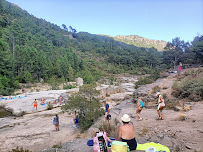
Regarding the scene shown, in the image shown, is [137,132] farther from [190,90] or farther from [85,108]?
[190,90]

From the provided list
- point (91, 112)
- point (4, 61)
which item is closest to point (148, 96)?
point (91, 112)

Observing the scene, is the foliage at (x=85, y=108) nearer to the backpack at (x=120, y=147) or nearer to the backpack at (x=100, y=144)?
the backpack at (x=100, y=144)

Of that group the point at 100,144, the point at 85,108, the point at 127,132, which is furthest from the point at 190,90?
the point at 100,144

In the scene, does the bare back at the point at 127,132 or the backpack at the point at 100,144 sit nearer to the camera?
the backpack at the point at 100,144

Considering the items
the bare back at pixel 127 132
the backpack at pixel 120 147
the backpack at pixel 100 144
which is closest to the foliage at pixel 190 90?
the bare back at pixel 127 132

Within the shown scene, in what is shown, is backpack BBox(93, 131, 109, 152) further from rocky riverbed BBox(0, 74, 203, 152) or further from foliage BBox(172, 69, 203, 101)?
foliage BBox(172, 69, 203, 101)

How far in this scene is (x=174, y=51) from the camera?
4041cm

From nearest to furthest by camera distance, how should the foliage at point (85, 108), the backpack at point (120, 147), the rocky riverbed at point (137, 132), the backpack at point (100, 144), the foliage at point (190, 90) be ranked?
the backpack at point (120, 147) < the backpack at point (100, 144) < the rocky riverbed at point (137, 132) < the foliage at point (190, 90) < the foliage at point (85, 108)

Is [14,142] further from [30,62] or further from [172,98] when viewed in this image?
[30,62]

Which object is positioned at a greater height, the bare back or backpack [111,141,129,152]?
the bare back

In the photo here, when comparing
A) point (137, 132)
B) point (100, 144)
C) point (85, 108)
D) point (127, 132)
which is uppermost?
point (127, 132)

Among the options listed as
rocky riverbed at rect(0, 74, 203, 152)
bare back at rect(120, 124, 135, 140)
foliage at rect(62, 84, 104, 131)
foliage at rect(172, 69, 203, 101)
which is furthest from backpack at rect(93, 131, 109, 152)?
foliage at rect(172, 69, 203, 101)

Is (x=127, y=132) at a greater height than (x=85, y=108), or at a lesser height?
greater

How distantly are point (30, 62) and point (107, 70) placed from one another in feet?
131
